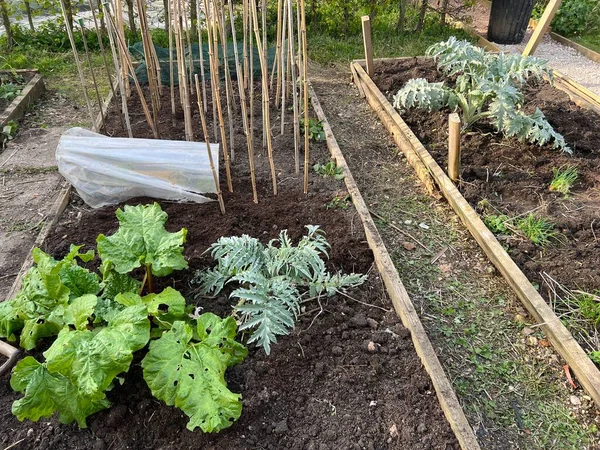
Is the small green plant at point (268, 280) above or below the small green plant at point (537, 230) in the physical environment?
above

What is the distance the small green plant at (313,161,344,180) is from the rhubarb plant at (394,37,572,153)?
882 mm

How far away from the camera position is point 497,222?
3.04m

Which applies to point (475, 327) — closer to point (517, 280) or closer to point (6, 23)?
point (517, 280)

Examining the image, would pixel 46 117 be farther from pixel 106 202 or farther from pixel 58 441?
pixel 58 441

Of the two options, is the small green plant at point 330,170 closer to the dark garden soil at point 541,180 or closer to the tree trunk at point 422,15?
the dark garden soil at point 541,180

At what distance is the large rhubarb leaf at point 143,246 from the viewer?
220 centimetres

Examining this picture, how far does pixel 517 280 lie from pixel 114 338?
1975 millimetres

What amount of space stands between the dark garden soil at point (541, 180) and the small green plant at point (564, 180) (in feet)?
0.12

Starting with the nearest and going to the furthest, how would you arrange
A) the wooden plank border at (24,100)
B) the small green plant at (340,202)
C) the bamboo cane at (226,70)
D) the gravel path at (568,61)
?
the bamboo cane at (226,70) < the small green plant at (340,202) < the wooden plank border at (24,100) < the gravel path at (568,61)

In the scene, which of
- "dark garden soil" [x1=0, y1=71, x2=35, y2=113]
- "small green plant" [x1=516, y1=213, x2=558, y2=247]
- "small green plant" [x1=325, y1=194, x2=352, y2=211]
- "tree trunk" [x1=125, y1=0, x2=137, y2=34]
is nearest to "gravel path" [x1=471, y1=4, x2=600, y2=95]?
"small green plant" [x1=516, y1=213, x2=558, y2=247]

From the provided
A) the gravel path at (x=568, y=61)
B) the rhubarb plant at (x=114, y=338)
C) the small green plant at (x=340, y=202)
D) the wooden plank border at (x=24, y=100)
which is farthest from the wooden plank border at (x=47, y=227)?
the gravel path at (x=568, y=61)

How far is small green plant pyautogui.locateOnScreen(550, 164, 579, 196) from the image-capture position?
10.9 ft

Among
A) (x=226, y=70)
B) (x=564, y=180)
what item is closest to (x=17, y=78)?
(x=226, y=70)

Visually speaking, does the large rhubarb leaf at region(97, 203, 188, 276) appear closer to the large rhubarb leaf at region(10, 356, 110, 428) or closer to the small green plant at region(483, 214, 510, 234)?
the large rhubarb leaf at region(10, 356, 110, 428)
